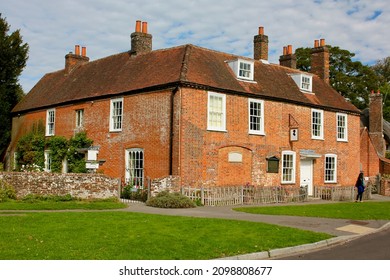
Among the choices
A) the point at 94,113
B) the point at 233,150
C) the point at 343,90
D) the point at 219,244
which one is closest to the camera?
the point at 219,244

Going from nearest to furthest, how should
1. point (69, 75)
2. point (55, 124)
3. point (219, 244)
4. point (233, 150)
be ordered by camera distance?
point (219, 244) < point (233, 150) < point (55, 124) < point (69, 75)

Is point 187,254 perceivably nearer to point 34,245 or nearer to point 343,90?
point 34,245

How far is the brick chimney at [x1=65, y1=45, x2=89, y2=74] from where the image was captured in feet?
Result: 122

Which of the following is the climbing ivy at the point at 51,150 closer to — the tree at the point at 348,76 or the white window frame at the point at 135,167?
the white window frame at the point at 135,167

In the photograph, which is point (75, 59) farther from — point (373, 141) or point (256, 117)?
point (373, 141)

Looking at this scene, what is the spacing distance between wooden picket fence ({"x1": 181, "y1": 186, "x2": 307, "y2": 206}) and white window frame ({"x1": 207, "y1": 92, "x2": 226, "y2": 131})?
3.72m

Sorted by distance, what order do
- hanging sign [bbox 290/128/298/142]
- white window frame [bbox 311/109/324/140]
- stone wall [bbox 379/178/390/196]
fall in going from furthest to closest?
1. stone wall [bbox 379/178/390/196]
2. white window frame [bbox 311/109/324/140]
3. hanging sign [bbox 290/128/298/142]

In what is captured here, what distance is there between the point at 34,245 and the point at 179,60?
1810 centimetres

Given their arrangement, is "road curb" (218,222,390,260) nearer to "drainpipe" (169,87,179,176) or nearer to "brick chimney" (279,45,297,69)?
"drainpipe" (169,87,179,176)

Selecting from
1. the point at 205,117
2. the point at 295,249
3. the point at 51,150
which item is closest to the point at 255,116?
the point at 205,117

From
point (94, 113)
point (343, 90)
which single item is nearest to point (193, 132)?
point (94, 113)

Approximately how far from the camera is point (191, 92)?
25.4 m

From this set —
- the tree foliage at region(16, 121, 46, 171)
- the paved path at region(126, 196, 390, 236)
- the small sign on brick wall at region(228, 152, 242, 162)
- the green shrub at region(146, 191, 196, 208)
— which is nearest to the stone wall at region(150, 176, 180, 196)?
the green shrub at region(146, 191, 196, 208)

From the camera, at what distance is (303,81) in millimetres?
33406
